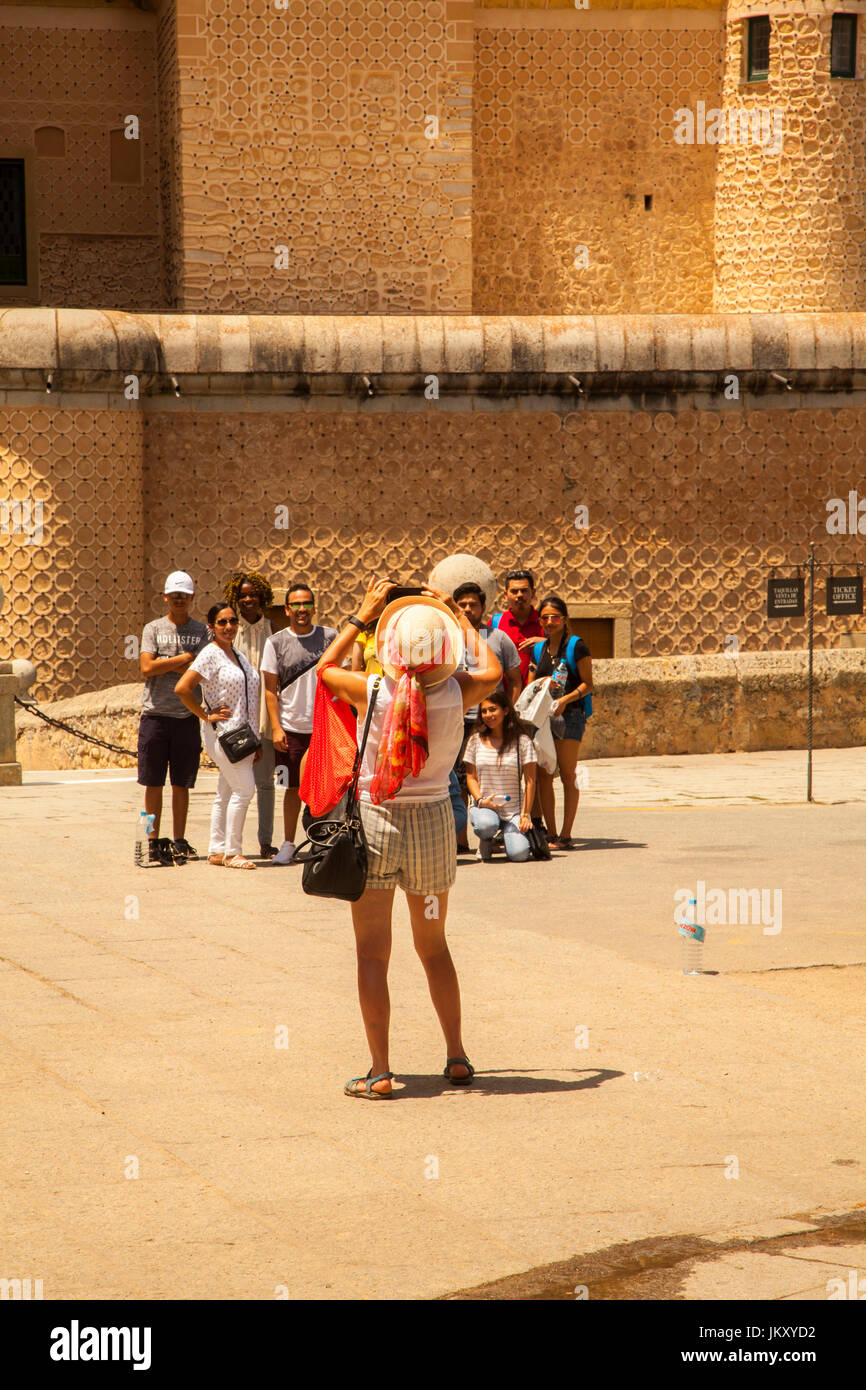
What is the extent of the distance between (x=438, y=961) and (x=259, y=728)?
4.95 metres

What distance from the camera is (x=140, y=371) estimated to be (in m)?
20.8

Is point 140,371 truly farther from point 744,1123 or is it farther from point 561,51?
point 744,1123

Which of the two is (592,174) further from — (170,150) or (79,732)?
(79,732)

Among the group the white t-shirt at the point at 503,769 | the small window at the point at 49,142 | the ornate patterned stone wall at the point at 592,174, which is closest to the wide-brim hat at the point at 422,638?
the white t-shirt at the point at 503,769

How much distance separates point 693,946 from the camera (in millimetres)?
7570

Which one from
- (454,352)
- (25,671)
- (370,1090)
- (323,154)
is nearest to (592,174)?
(323,154)

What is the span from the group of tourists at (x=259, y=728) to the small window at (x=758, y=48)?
53.6 feet

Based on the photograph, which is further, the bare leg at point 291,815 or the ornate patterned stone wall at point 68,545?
the ornate patterned stone wall at point 68,545

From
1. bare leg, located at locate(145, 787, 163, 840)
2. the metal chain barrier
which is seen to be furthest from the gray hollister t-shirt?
the metal chain barrier

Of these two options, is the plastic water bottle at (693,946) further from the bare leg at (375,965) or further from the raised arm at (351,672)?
the raised arm at (351,672)

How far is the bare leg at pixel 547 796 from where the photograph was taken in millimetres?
11133

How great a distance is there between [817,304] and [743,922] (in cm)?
1734

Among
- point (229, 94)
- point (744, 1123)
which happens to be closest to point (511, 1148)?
point (744, 1123)

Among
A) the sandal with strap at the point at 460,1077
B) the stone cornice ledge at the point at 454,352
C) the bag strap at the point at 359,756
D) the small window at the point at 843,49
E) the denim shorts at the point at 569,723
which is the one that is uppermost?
the small window at the point at 843,49
